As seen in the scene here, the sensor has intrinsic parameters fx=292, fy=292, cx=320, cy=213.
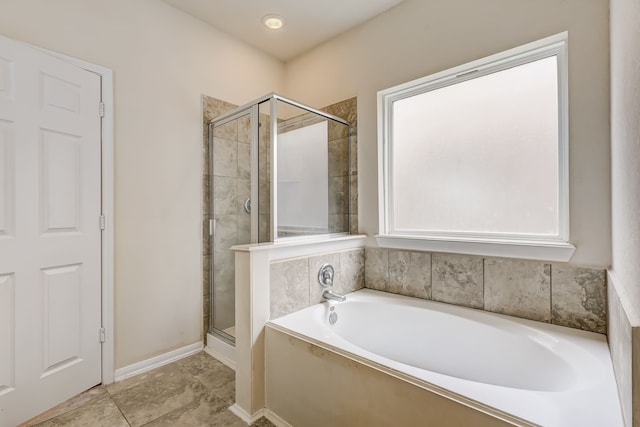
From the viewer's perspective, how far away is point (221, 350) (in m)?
2.20

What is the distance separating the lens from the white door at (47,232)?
1.47 meters

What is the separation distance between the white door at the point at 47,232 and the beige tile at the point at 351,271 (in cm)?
156

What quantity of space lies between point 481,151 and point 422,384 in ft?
4.80

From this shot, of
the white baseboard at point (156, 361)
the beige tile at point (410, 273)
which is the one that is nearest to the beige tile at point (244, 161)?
the beige tile at point (410, 273)

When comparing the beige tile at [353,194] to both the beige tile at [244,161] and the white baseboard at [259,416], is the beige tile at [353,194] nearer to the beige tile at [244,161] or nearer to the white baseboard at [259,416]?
the beige tile at [244,161]

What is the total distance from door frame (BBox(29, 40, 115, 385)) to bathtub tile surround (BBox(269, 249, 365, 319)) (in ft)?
3.56

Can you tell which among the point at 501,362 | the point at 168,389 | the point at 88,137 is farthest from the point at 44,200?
the point at 501,362

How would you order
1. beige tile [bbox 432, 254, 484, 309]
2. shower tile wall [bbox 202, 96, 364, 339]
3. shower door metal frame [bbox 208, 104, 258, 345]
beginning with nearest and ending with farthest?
1. beige tile [bbox 432, 254, 484, 309]
2. shower door metal frame [bbox 208, 104, 258, 345]
3. shower tile wall [bbox 202, 96, 364, 339]

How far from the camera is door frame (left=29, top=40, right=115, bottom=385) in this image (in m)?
1.82

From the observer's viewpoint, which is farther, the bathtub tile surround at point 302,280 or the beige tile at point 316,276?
the beige tile at point 316,276

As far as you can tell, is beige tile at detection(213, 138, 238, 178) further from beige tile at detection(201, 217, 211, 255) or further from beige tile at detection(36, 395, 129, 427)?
beige tile at detection(36, 395, 129, 427)

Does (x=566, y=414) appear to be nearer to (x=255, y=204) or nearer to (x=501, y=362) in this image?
(x=501, y=362)

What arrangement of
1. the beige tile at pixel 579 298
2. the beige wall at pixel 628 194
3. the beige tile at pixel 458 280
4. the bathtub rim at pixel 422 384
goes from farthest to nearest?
the beige tile at pixel 458 280 < the beige tile at pixel 579 298 < the bathtub rim at pixel 422 384 < the beige wall at pixel 628 194

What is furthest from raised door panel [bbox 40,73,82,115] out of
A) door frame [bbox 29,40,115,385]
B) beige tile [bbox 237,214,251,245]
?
beige tile [bbox 237,214,251,245]
